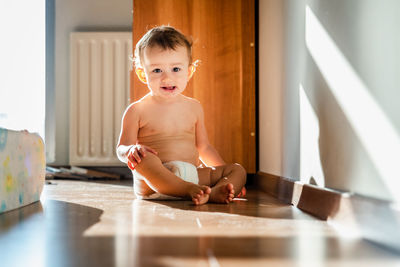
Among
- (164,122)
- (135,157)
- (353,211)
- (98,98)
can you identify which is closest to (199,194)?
(135,157)

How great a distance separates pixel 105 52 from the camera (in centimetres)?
298

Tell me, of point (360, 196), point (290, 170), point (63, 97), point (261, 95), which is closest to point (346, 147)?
point (360, 196)

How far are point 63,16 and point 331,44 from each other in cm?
238

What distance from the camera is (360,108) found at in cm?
85

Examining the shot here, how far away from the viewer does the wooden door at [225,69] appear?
2062 mm

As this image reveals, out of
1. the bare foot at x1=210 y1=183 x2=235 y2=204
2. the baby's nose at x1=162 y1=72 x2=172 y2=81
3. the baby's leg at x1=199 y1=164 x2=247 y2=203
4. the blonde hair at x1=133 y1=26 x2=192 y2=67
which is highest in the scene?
the blonde hair at x1=133 y1=26 x2=192 y2=67

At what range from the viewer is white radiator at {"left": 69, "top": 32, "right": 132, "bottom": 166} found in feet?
9.79

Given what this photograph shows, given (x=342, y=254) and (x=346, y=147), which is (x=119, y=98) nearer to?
(x=346, y=147)

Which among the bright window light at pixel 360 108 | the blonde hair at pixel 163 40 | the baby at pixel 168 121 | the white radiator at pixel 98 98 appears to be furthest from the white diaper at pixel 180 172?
the white radiator at pixel 98 98

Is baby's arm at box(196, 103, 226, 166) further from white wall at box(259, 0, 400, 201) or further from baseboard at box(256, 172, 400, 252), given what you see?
baseboard at box(256, 172, 400, 252)

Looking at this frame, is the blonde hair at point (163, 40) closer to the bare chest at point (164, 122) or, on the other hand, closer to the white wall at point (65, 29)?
the bare chest at point (164, 122)

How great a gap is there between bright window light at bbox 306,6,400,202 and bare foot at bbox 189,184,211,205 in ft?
1.32

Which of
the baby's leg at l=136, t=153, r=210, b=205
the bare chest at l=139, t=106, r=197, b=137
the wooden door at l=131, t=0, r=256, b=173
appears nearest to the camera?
the baby's leg at l=136, t=153, r=210, b=205

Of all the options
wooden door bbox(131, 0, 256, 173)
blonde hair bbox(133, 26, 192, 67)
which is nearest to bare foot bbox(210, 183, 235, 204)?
blonde hair bbox(133, 26, 192, 67)
